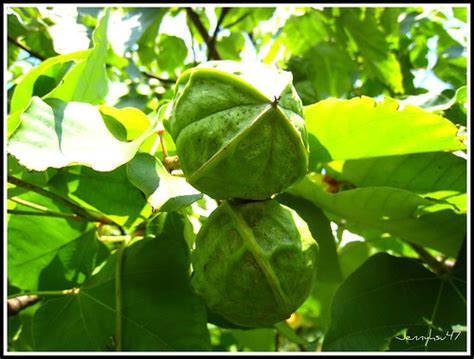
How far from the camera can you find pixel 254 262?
3.37ft

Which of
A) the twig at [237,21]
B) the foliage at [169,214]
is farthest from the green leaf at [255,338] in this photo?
the twig at [237,21]

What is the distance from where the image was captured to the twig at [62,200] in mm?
1364

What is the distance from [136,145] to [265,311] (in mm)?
372

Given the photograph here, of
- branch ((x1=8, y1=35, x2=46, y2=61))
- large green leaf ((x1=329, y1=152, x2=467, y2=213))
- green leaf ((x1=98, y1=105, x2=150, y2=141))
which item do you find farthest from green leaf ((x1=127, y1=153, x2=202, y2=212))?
branch ((x1=8, y1=35, x2=46, y2=61))

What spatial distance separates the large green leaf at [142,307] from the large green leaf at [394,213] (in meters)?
0.36

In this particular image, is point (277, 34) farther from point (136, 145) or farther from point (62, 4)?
point (136, 145)

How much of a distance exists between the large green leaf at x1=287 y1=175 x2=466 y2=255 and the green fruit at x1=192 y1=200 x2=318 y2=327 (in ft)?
1.12

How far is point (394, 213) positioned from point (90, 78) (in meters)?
0.76

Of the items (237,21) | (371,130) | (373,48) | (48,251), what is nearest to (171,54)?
(237,21)

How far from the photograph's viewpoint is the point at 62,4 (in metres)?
1.90

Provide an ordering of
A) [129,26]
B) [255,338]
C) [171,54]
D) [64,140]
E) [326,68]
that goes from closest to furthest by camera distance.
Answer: [64,140] < [255,338] < [129,26] < [326,68] < [171,54]

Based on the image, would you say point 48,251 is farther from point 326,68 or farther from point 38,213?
point 326,68

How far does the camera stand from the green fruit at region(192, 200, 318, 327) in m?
1.03

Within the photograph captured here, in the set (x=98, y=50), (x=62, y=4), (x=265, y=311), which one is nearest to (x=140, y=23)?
(x=62, y=4)
